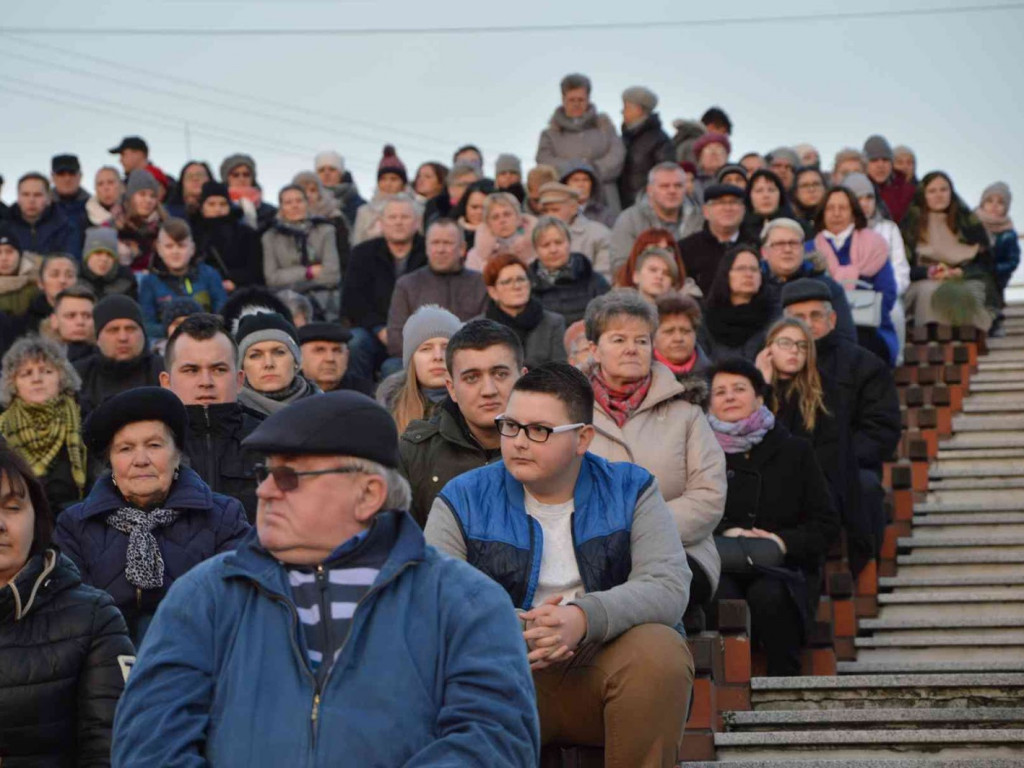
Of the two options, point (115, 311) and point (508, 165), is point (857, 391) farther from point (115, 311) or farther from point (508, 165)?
point (508, 165)

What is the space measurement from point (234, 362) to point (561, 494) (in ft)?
6.63

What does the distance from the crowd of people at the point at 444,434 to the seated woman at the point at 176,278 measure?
3cm

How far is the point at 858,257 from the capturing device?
41.4 feet

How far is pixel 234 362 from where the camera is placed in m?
7.20

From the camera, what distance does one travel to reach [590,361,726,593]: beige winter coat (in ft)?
23.4

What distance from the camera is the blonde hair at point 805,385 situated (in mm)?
9453

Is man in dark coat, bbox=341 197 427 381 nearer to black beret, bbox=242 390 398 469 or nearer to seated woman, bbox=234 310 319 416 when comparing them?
seated woman, bbox=234 310 319 416

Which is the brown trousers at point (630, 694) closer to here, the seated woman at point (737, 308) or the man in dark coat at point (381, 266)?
the seated woman at point (737, 308)

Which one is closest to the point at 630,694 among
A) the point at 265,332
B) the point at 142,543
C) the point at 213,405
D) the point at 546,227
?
the point at 142,543

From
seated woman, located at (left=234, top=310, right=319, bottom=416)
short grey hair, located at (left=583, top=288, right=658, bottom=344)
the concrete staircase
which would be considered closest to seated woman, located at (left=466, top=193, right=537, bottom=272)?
the concrete staircase

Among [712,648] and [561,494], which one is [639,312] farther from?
[561,494]

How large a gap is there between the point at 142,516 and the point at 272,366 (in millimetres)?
1938

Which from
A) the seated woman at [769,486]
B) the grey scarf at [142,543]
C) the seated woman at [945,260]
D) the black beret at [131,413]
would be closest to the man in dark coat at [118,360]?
the seated woman at [769,486]

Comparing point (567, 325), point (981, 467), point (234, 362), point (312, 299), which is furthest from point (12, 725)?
point (312, 299)
